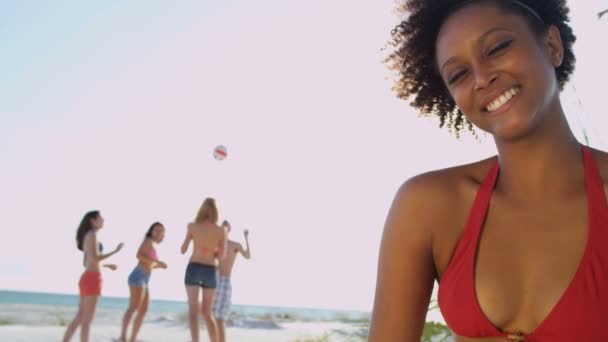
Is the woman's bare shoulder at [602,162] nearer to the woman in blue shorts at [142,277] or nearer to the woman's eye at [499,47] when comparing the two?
the woman's eye at [499,47]

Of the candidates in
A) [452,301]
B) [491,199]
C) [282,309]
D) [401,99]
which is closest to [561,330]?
[452,301]

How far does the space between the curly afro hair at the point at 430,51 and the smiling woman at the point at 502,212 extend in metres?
0.06

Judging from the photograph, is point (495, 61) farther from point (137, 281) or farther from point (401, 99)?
point (137, 281)

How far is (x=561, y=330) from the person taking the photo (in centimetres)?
120

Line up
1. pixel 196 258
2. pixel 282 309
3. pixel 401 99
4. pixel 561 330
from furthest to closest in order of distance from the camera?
pixel 282 309 → pixel 196 258 → pixel 401 99 → pixel 561 330

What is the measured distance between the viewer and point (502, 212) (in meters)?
1.40

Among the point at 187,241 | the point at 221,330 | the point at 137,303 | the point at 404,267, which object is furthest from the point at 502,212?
the point at 137,303

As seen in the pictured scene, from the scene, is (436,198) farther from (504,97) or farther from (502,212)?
(504,97)

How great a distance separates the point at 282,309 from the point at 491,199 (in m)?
38.6

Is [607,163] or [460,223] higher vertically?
[607,163]

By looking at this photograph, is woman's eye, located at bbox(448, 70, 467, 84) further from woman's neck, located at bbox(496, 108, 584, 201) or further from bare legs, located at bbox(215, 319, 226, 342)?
bare legs, located at bbox(215, 319, 226, 342)

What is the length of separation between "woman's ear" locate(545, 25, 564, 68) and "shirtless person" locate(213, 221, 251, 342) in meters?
6.10

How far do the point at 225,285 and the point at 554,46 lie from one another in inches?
257

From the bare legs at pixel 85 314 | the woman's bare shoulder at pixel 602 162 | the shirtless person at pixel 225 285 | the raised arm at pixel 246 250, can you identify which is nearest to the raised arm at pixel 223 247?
the shirtless person at pixel 225 285
